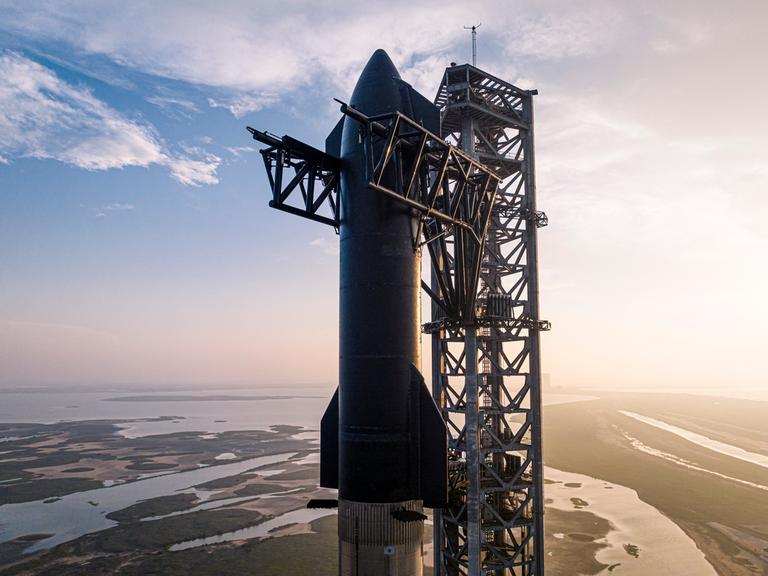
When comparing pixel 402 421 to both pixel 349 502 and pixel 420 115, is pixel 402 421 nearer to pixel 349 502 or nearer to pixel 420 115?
pixel 349 502

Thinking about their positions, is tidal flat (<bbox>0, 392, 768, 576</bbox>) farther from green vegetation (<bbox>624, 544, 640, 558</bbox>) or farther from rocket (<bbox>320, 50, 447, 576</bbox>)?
rocket (<bbox>320, 50, 447, 576</bbox>)

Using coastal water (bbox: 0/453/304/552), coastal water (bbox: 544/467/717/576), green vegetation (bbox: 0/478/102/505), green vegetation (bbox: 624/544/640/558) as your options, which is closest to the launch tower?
coastal water (bbox: 544/467/717/576)

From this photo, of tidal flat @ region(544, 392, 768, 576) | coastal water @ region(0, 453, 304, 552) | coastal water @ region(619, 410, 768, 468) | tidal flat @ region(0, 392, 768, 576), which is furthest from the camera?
coastal water @ region(619, 410, 768, 468)

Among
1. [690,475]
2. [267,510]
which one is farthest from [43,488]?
[690,475]

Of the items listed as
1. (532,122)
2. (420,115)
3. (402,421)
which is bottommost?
(402,421)

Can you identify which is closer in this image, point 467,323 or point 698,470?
point 467,323

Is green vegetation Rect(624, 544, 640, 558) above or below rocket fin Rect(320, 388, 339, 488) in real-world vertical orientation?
below

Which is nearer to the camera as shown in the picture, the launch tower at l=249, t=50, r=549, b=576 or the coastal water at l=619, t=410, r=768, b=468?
the launch tower at l=249, t=50, r=549, b=576

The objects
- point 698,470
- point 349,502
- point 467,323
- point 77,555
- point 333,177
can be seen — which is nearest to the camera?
point 349,502

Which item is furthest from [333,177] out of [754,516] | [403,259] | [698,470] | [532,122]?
[698,470]
